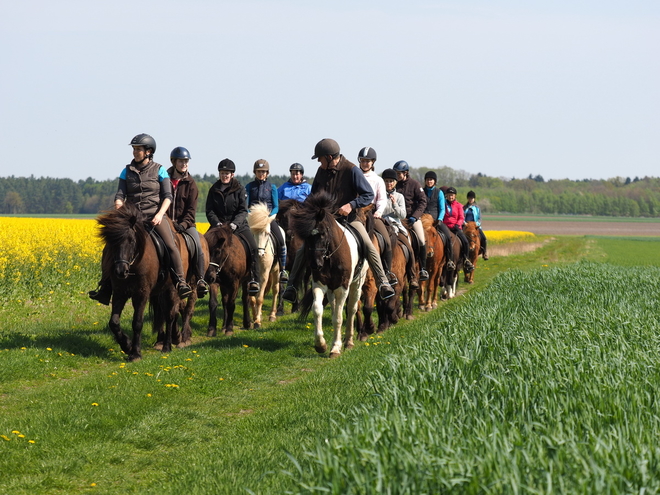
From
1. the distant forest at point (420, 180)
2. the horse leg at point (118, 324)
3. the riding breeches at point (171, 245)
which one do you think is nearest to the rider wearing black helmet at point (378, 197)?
the riding breeches at point (171, 245)

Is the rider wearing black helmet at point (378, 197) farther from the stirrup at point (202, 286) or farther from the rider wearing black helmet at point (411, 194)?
the stirrup at point (202, 286)

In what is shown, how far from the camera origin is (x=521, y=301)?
37.0 ft

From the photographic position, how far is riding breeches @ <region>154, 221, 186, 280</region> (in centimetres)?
1009

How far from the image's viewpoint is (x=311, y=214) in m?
9.34

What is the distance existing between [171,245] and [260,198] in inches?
140

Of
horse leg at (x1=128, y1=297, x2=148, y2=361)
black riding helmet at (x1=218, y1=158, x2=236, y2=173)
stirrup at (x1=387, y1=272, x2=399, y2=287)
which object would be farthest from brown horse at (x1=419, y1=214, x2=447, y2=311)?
horse leg at (x1=128, y1=297, x2=148, y2=361)

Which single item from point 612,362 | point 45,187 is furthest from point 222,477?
point 45,187

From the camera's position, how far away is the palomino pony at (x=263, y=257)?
12.6 meters

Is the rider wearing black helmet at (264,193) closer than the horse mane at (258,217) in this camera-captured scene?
No

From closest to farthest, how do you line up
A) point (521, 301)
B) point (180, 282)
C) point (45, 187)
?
point (180, 282) → point (521, 301) → point (45, 187)

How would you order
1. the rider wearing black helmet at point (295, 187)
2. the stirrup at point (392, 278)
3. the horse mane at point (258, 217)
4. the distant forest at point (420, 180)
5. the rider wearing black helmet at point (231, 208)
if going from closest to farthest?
the stirrup at point (392, 278) → the horse mane at point (258, 217) → the rider wearing black helmet at point (231, 208) → the rider wearing black helmet at point (295, 187) → the distant forest at point (420, 180)

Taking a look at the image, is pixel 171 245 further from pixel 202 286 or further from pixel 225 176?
pixel 225 176

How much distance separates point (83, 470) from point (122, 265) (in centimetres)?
407

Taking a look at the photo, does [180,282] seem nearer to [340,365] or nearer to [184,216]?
[184,216]
